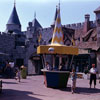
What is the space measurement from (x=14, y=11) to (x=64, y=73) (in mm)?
30248

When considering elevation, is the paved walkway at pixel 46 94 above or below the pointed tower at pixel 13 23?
below

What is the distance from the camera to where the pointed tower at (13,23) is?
40812 mm

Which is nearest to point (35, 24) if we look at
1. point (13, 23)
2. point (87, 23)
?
point (13, 23)

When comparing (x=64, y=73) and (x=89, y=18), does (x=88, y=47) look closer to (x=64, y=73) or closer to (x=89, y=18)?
(x=89, y=18)

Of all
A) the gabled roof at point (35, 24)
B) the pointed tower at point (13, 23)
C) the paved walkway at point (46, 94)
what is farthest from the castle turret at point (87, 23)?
the paved walkway at point (46, 94)

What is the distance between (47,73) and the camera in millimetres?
14430

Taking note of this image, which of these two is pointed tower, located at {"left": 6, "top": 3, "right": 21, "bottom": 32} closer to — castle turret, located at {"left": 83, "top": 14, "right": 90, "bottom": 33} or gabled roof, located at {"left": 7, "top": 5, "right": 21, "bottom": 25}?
gabled roof, located at {"left": 7, "top": 5, "right": 21, "bottom": 25}

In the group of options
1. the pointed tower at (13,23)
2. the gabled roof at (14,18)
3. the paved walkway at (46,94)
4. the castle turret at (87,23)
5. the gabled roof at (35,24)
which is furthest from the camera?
the gabled roof at (35,24)

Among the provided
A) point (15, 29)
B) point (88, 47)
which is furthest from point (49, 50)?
point (15, 29)

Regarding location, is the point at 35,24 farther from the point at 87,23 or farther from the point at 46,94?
the point at 46,94

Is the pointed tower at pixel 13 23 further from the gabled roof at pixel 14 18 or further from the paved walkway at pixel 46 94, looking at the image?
the paved walkway at pixel 46 94

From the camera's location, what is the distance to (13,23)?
41.1m

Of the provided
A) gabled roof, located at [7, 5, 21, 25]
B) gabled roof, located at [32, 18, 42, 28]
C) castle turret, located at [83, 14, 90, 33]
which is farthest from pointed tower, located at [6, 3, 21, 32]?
gabled roof, located at [32, 18, 42, 28]

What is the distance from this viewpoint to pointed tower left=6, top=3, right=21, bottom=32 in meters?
40.8
